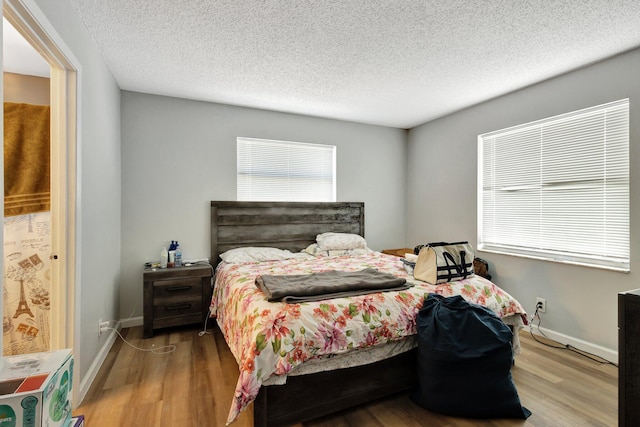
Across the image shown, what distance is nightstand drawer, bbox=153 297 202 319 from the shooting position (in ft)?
9.49

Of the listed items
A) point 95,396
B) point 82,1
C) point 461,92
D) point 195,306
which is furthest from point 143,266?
point 461,92

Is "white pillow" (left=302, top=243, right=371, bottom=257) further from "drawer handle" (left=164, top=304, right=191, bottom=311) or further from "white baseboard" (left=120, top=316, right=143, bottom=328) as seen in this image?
"white baseboard" (left=120, top=316, right=143, bottom=328)

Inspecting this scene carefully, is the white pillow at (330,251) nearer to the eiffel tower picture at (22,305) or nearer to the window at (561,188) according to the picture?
the window at (561,188)

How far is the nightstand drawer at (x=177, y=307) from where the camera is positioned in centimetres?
289

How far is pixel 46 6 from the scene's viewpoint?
151 centimetres

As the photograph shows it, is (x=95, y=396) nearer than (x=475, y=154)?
Yes

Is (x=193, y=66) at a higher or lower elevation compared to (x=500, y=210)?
higher

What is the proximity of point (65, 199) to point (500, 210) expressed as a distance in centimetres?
388

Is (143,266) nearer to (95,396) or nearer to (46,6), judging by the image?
(95,396)

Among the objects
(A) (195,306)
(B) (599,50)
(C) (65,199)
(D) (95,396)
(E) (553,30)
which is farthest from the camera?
(A) (195,306)

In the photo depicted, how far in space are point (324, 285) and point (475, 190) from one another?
252cm

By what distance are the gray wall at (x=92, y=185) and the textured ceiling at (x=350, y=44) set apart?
243mm

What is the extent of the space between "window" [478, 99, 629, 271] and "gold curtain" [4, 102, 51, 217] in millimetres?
4016

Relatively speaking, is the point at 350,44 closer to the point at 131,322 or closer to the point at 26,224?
the point at 26,224
